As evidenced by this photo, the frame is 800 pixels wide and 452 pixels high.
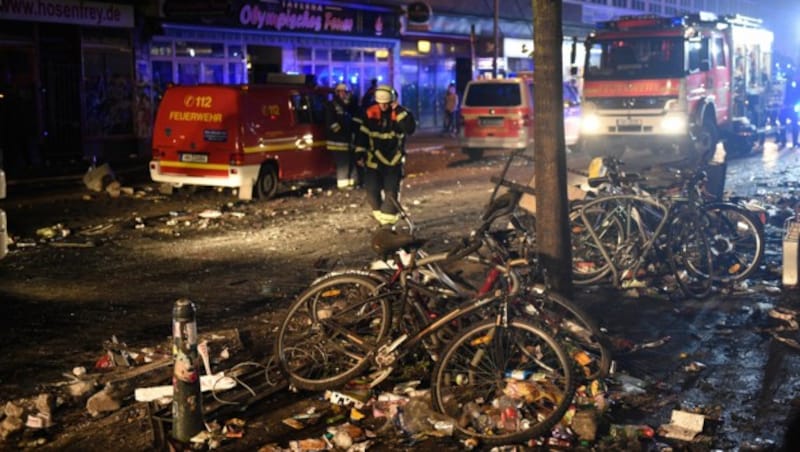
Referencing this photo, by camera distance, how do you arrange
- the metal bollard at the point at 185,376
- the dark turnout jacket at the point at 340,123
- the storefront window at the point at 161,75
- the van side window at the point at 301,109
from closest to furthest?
the metal bollard at the point at 185,376
the van side window at the point at 301,109
the dark turnout jacket at the point at 340,123
the storefront window at the point at 161,75

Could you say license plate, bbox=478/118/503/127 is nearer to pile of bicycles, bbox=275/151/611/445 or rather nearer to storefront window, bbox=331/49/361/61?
storefront window, bbox=331/49/361/61

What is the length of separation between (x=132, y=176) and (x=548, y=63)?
1516 cm

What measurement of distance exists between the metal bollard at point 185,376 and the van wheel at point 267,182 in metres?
10.9

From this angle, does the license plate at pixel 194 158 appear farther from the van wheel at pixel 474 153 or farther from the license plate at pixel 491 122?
the van wheel at pixel 474 153

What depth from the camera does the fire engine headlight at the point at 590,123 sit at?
910 inches

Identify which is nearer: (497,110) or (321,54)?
(497,110)

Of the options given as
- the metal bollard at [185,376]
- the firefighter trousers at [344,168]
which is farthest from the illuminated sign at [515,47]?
the metal bollard at [185,376]

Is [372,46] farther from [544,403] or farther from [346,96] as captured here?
[544,403]

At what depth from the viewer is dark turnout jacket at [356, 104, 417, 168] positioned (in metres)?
11.6

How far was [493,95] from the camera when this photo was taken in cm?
2344

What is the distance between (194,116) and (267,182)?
1712 millimetres

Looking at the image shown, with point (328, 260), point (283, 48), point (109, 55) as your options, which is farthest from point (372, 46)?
point (328, 260)

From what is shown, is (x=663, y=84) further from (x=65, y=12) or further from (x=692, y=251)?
A: (x=65, y=12)

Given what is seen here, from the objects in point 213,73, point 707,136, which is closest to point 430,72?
point 213,73
